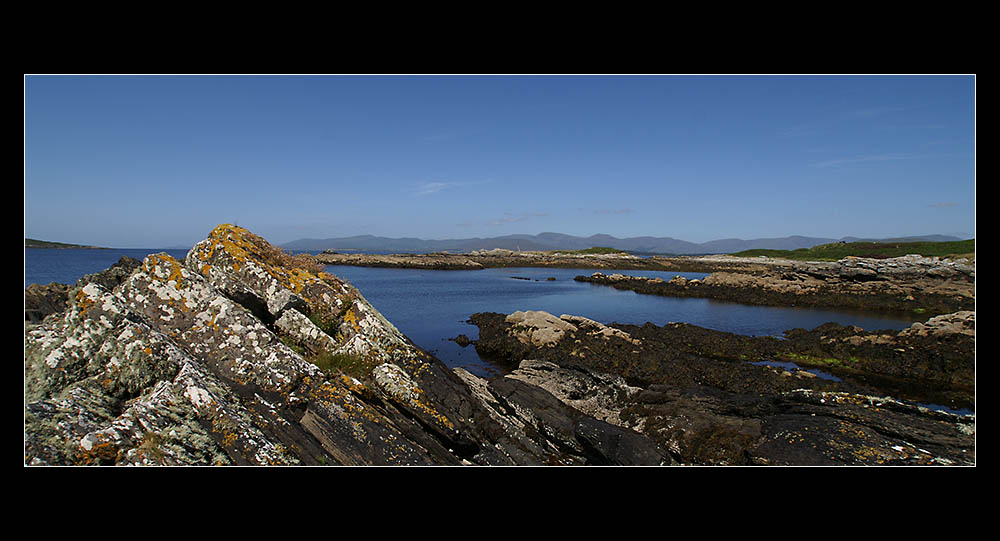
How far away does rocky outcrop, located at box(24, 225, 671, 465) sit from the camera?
4738mm

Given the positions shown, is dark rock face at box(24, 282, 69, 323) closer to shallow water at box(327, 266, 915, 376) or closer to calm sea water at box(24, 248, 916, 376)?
calm sea water at box(24, 248, 916, 376)

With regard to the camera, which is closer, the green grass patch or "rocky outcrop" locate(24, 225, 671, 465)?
"rocky outcrop" locate(24, 225, 671, 465)

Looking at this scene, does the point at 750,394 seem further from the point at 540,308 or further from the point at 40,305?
the point at 540,308

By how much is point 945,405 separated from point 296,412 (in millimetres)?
23928

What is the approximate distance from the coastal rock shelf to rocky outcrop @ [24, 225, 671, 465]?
0.08ft

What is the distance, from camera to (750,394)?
48.4 feet

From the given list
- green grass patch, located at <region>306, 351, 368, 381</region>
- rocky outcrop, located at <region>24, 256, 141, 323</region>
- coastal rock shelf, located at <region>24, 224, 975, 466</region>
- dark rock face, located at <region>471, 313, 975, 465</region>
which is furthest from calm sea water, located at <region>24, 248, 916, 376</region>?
rocky outcrop, located at <region>24, 256, 141, 323</region>

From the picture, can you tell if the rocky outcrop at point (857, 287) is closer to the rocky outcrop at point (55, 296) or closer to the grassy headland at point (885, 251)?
the grassy headland at point (885, 251)

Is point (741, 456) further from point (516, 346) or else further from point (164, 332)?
point (516, 346)

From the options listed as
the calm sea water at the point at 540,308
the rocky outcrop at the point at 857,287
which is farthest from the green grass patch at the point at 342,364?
the rocky outcrop at the point at 857,287

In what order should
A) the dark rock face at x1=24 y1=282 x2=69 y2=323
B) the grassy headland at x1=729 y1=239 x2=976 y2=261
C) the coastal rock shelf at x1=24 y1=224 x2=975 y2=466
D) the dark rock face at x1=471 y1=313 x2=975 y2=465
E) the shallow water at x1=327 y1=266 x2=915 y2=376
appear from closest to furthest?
the coastal rock shelf at x1=24 y1=224 x2=975 y2=466 < the dark rock face at x1=24 y1=282 x2=69 y2=323 < the dark rock face at x1=471 y1=313 x2=975 y2=465 < the shallow water at x1=327 y1=266 x2=915 y2=376 < the grassy headland at x1=729 y1=239 x2=976 y2=261

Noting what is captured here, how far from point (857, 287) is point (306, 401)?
62406mm

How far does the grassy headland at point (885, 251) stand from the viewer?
7611cm

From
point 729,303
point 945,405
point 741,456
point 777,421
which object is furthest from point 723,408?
point 729,303
